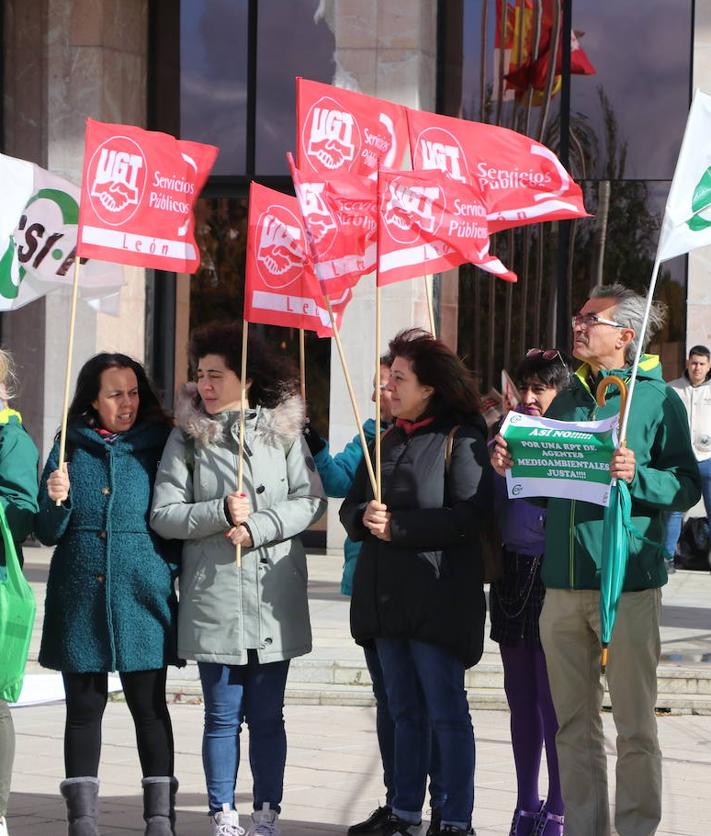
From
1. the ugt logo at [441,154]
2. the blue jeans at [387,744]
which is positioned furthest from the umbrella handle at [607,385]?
the ugt logo at [441,154]

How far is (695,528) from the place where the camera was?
50.4 ft

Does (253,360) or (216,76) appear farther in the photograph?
(216,76)

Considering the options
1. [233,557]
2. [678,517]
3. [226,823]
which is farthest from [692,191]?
[678,517]

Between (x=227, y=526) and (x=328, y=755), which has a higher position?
(x=227, y=526)

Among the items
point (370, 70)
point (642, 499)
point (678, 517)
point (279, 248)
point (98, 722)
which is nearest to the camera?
point (642, 499)

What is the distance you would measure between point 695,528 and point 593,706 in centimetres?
993

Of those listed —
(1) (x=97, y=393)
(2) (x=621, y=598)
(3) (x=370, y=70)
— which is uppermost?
(3) (x=370, y=70)

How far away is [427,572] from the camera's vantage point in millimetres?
6023

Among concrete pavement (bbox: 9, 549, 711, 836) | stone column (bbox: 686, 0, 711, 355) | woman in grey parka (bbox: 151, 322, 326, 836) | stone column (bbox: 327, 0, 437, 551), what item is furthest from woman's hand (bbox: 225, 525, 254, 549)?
stone column (bbox: 686, 0, 711, 355)

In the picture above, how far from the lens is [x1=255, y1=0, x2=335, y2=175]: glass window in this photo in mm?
16734

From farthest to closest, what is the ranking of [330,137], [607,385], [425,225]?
[330,137]
[425,225]
[607,385]

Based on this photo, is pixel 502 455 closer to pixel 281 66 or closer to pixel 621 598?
pixel 621 598

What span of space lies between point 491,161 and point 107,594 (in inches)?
108

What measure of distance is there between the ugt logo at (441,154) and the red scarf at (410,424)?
1.51 m
